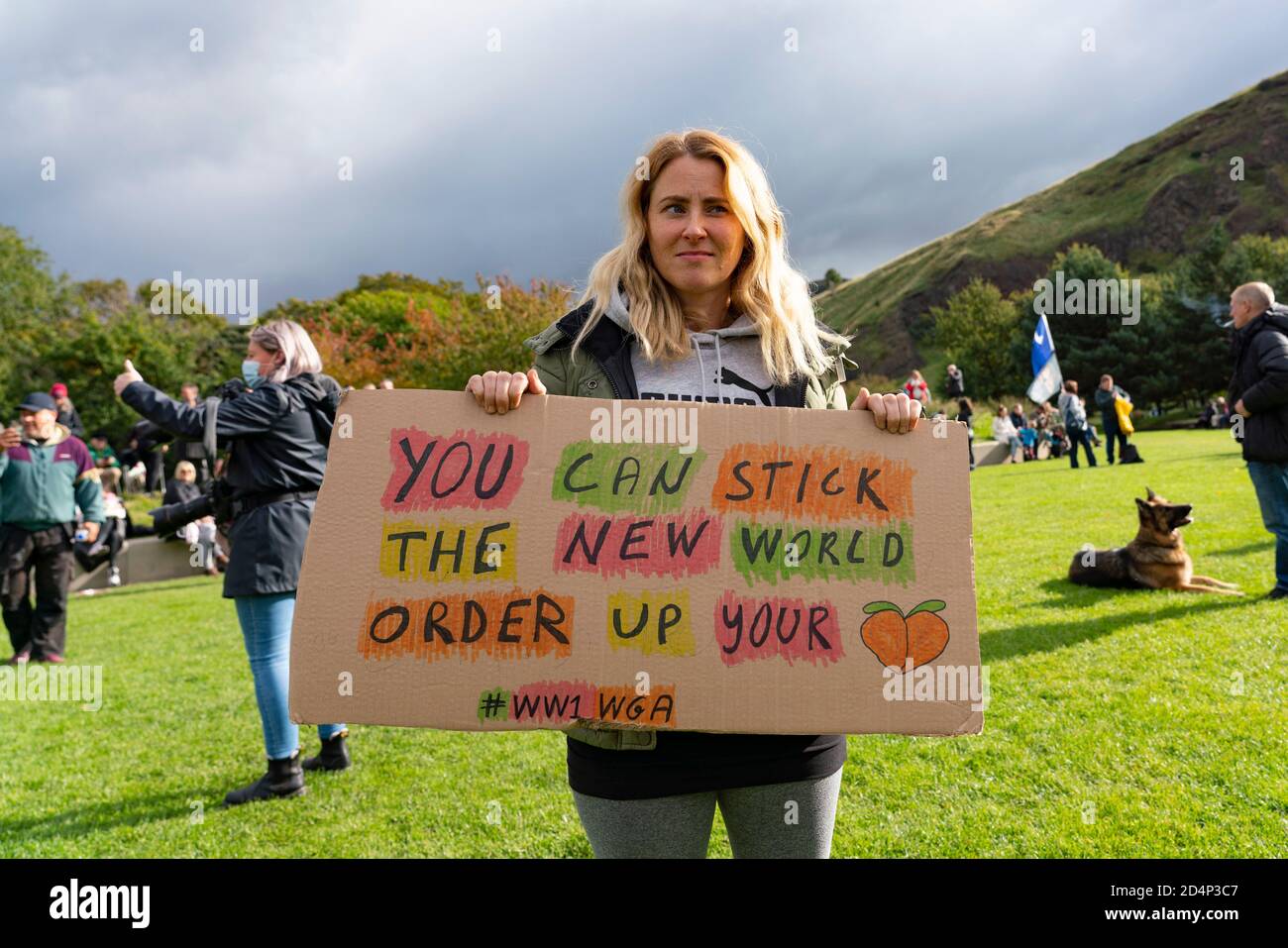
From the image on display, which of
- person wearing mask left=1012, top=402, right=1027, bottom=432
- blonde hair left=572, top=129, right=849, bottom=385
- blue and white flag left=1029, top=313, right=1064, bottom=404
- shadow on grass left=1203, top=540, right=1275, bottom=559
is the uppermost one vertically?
blue and white flag left=1029, top=313, right=1064, bottom=404

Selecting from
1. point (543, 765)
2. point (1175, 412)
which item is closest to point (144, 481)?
point (543, 765)

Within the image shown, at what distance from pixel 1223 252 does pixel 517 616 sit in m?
63.4

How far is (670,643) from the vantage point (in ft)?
6.36

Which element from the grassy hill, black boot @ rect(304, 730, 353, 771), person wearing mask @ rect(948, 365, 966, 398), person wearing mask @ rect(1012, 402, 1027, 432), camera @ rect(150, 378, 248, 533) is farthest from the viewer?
the grassy hill

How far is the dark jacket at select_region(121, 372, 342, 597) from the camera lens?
403 cm

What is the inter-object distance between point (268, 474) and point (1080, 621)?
20.5ft

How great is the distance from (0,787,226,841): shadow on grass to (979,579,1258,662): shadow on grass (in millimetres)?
5233

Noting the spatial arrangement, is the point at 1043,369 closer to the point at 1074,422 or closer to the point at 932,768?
the point at 1074,422

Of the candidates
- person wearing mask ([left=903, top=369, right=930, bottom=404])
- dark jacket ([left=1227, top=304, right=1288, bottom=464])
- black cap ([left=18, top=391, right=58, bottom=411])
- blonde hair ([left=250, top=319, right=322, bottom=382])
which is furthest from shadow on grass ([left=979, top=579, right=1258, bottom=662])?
black cap ([left=18, top=391, right=58, bottom=411])

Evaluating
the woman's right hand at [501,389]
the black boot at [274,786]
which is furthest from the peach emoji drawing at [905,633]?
the black boot at [274,786]

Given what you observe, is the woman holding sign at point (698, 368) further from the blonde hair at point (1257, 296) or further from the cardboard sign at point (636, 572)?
the blonde hair at point (1257, 296)

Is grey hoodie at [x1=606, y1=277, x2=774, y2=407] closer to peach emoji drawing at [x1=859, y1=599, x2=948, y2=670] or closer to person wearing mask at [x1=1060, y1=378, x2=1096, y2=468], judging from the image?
peach emoji drawing at [x1=859, y1=599, x2=948, y2=670]

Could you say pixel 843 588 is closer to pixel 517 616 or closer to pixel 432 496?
pixel 517 616

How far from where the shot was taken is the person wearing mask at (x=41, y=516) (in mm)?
8109
